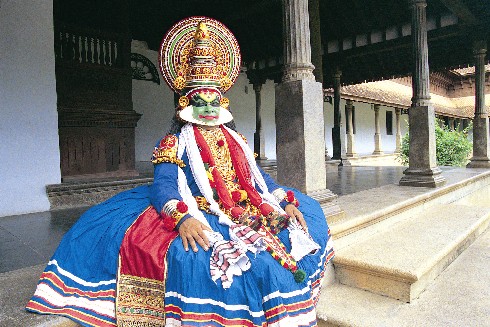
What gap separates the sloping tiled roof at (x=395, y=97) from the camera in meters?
Answer: 14.0

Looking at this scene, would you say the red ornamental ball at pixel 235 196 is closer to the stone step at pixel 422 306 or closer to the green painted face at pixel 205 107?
the green painted face at pixel 205 107

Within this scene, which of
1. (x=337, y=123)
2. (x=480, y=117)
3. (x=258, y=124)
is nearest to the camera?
(x=480, y=117)

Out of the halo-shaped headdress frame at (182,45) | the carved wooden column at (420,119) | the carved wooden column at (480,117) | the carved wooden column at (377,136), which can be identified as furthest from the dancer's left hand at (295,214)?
the carved wooden column at (377,136)

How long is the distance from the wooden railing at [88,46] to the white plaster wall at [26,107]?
71 centimetres

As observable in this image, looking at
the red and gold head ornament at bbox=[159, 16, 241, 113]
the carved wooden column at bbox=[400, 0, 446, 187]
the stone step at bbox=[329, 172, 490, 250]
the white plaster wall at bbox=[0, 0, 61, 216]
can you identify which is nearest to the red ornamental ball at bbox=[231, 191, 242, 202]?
the red and gold head ornament at bbox=[159, 16, 241, 113]

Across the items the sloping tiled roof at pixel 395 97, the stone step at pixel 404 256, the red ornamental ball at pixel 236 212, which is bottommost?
the stone step at pixel 404 256

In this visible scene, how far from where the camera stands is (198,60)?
2.04m

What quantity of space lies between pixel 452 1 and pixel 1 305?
7602 mm

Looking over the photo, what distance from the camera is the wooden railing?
4.96 metres

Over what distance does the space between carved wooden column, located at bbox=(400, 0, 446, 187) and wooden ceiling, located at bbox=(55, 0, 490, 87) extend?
1.51 meters

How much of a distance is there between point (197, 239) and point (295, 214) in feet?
2.13

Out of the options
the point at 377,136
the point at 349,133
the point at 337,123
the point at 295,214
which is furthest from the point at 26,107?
the point at 377,136

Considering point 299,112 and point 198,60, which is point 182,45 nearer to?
point 198,60

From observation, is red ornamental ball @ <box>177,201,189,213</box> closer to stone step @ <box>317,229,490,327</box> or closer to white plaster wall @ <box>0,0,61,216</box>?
stone step @ <box>317,229,490,327</box>
